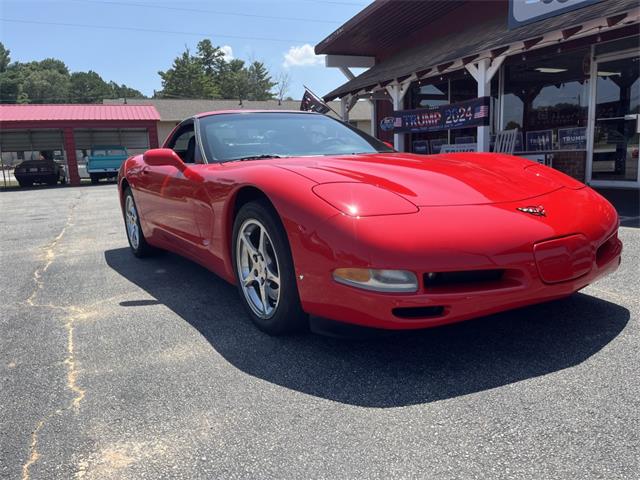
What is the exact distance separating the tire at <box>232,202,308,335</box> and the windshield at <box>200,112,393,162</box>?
0.66 meters

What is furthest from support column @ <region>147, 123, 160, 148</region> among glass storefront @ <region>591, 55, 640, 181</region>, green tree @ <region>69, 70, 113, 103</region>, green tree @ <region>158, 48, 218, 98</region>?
green tree @ <region>69, 70, 113, 103</region>

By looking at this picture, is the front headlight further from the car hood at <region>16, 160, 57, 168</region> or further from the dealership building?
the car hood at <region>16, 160, 57, 168</region>

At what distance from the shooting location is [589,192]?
2.80 metres

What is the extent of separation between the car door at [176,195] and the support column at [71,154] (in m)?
20.7

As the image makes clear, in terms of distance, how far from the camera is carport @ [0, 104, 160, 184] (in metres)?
22.1

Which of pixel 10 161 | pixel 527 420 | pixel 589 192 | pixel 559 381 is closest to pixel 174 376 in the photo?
pixel 527 420

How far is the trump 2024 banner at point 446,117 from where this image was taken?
882 centimetres

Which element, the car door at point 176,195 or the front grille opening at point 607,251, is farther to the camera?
the car door at point 176,195

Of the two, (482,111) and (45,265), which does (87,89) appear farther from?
(45,265)

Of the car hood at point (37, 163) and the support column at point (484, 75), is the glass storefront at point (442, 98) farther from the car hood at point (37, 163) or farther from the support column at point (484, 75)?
the car hood at point (37, 163)

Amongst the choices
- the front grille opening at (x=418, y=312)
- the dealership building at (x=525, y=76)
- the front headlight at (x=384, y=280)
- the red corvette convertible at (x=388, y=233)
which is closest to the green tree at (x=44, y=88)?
the dealership building at (x=525, y=76)

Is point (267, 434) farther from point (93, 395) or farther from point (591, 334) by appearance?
point (591, 334)

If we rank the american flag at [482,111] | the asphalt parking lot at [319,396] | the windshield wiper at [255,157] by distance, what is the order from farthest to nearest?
the american flag at [482,111], the windshield wiper at [255,157], the asphalt parking lot at [319,396]

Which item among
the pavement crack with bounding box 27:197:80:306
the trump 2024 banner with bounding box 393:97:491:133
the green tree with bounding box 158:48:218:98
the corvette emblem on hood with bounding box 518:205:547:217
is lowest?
the pavement crack with bounding box 27:197:80:306
